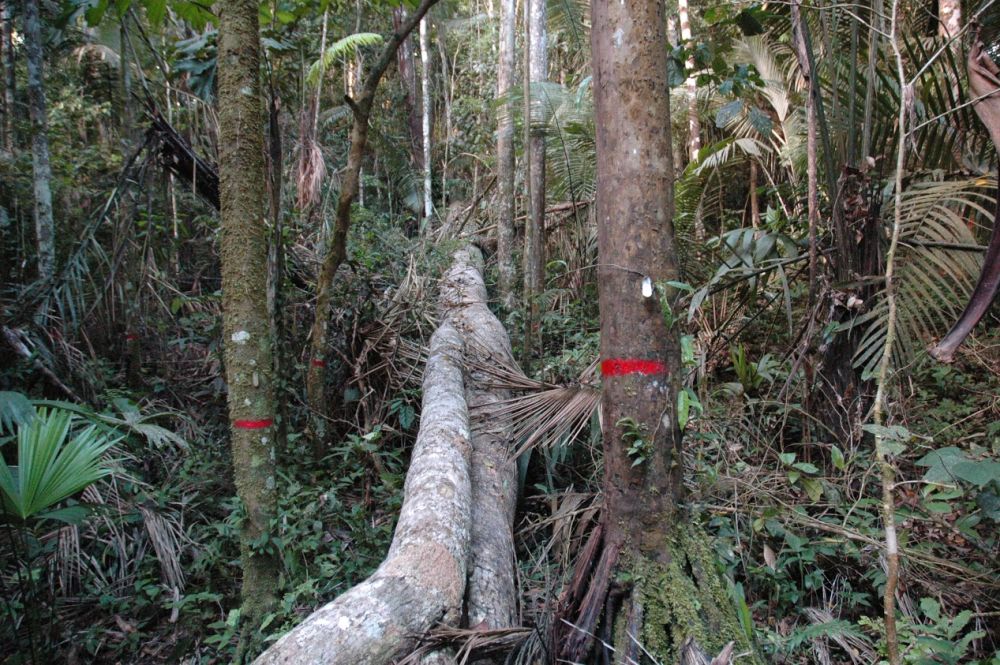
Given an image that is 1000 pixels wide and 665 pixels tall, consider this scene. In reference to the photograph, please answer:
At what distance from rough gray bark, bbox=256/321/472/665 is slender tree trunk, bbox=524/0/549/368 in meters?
1.45

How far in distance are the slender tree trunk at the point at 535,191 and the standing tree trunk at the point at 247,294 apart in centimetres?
214

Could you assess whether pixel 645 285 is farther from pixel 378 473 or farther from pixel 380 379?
pixel 380 379

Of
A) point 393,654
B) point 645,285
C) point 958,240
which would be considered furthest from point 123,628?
point 958,240

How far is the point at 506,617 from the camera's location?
2293mm

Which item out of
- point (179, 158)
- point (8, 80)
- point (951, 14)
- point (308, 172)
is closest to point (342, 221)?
point (179, 158)

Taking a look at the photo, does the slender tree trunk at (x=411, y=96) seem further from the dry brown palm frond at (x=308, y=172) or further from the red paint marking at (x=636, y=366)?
the red paint marking at (x=636, y=366)

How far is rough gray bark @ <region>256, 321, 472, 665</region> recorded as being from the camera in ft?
5.65

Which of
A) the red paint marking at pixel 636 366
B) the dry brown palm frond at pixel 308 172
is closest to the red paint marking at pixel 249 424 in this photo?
the red paint marking at pixel 636 366

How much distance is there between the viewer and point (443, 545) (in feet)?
7.52

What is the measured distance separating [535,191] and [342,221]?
Answer: 2703 millimetres

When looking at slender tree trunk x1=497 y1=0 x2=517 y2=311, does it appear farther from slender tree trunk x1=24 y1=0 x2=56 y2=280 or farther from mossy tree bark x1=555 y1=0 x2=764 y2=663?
slender tree trunk x1=24 y1=0 x2=56 y2=280

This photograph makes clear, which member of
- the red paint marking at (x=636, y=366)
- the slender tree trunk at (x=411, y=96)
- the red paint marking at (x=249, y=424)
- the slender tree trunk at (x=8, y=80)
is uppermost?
the slender tree trunk at (x=411, y=96)

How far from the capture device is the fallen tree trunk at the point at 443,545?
5.82 feet

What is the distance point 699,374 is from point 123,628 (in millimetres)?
3213
